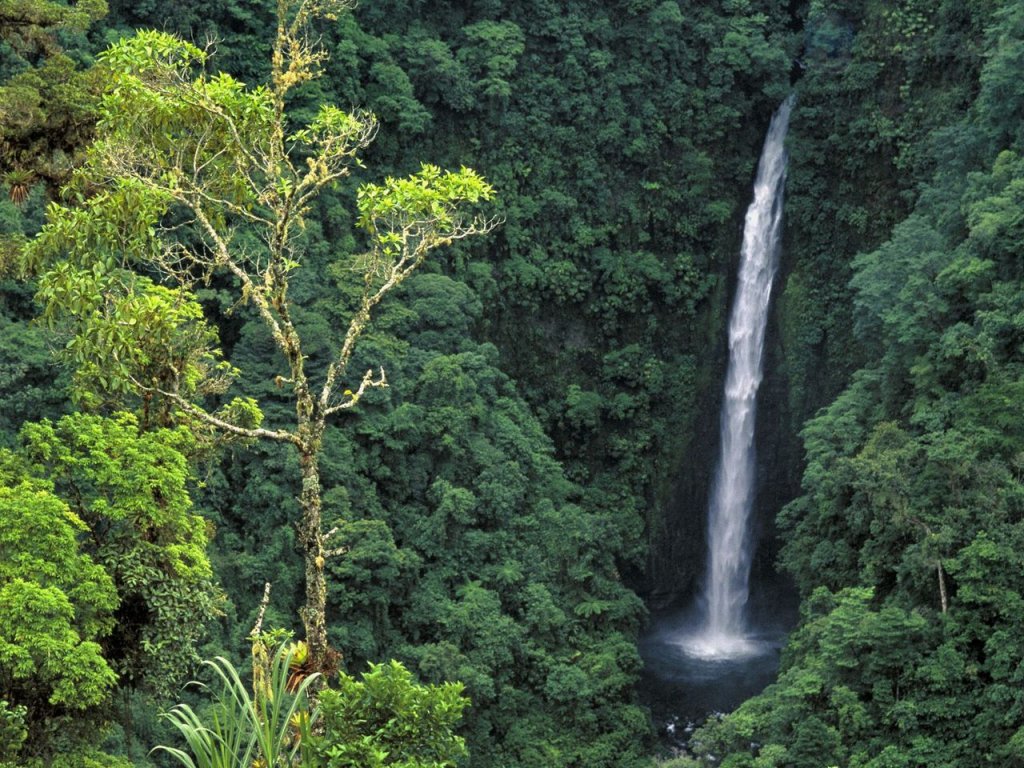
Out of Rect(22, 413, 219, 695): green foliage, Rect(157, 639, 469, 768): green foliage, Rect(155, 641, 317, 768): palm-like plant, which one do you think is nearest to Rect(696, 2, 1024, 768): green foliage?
Rect(22, 413, 219, 695): green foliage

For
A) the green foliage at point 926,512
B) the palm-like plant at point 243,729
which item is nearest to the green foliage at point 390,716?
the palm-like plant at point 243,729

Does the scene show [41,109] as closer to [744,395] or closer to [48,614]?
[48,614]

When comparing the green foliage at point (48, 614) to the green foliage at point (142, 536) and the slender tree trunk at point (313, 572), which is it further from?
the slender tree trunk at point (313, 572)

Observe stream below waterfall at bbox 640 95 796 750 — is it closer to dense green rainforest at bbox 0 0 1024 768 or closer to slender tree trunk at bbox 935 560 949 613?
dense green rainforest at bbox 0 0 1024 768

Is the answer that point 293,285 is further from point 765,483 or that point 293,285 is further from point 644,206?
point 765,483

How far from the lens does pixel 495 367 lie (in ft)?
85.1

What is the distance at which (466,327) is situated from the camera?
82.7 feet

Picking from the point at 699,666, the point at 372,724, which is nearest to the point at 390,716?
the point at 372,724

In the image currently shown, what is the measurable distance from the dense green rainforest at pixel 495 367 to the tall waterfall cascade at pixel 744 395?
342mm

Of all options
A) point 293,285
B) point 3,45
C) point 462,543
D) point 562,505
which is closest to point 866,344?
point 562,505

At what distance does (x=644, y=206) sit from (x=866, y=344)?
5993 millimetres

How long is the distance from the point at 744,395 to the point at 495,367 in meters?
5.36

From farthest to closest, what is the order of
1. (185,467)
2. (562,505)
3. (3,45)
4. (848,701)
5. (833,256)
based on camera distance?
(833,256) → (562,505) → (3,45) → (848,701) → (185,467)

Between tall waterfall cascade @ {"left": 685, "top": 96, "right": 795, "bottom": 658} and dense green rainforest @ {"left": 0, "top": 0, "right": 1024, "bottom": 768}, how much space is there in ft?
1.12
